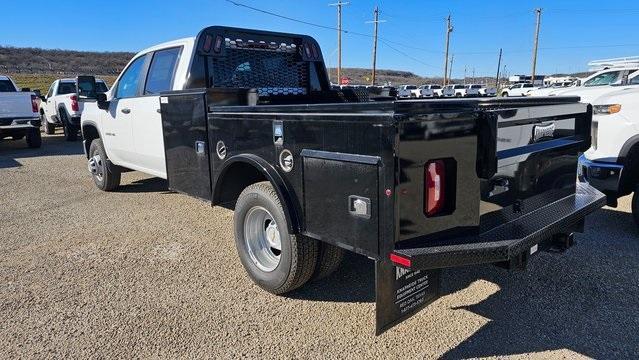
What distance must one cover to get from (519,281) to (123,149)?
15.9 feet

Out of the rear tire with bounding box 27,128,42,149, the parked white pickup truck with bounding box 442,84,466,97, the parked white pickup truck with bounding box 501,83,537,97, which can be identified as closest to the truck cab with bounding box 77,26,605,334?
the parked white pickup truck with bounding box 442,84,466,97

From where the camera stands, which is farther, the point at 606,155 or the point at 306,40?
the point at 306,40

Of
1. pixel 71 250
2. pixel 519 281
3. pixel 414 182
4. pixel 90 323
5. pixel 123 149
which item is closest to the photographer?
pixel 414 182

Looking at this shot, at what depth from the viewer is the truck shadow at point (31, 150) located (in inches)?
467

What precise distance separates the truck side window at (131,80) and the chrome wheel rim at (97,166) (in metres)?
1.44

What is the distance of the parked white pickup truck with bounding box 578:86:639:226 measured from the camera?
476cm

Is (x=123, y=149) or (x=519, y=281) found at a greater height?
(x=123, y=149)

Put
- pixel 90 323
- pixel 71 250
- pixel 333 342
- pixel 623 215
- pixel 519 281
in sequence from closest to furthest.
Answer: pixel 333 342, pixel 90 323, pixel 519 281, pixel 71 250, pixel 623 215

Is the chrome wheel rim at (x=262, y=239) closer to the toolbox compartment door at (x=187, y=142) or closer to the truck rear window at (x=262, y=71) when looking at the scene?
the toolbox compartment door at (x=187, y=142)

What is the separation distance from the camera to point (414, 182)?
245 centimetres

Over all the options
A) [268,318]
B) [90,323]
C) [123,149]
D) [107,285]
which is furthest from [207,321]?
[123,149]

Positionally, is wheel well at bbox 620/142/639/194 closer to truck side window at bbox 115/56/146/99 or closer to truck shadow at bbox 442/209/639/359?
truck shadow at bbox 442/209/639/359

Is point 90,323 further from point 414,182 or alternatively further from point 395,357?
point 414,182

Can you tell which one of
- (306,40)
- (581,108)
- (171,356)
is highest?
(306,40)
